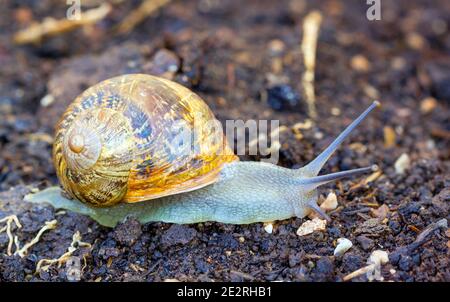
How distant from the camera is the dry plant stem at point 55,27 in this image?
587 centimetres

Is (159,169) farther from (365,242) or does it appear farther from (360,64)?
(360,64)

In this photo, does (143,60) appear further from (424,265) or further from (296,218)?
(424,265)

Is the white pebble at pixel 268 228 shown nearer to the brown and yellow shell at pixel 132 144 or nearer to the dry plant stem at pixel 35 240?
the brown and yellow shell at pixel 132 144

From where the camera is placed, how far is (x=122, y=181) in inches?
144

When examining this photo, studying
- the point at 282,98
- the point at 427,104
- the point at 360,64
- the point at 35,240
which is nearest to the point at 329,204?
the point at 282,98

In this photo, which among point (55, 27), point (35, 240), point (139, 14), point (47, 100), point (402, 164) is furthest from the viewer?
point (139, 14)

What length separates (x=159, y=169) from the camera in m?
3.66

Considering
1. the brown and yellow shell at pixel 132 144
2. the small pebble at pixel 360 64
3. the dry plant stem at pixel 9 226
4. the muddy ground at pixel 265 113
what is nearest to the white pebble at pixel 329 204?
the muddy ground at pixel 265 113

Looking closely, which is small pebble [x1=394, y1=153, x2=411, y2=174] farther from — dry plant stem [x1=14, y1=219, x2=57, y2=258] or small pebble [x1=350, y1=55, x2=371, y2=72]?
dry plant stem [x1=14, y1=219, x2=57, y2=258]

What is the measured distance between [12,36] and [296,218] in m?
3.87

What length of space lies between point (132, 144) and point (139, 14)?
2.92 metres

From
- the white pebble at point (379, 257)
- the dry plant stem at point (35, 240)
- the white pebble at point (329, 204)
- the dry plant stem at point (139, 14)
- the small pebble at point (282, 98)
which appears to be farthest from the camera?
the dry plant stem at point (139, 14)

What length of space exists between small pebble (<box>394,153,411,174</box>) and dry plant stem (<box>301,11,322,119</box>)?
78 centimetres
